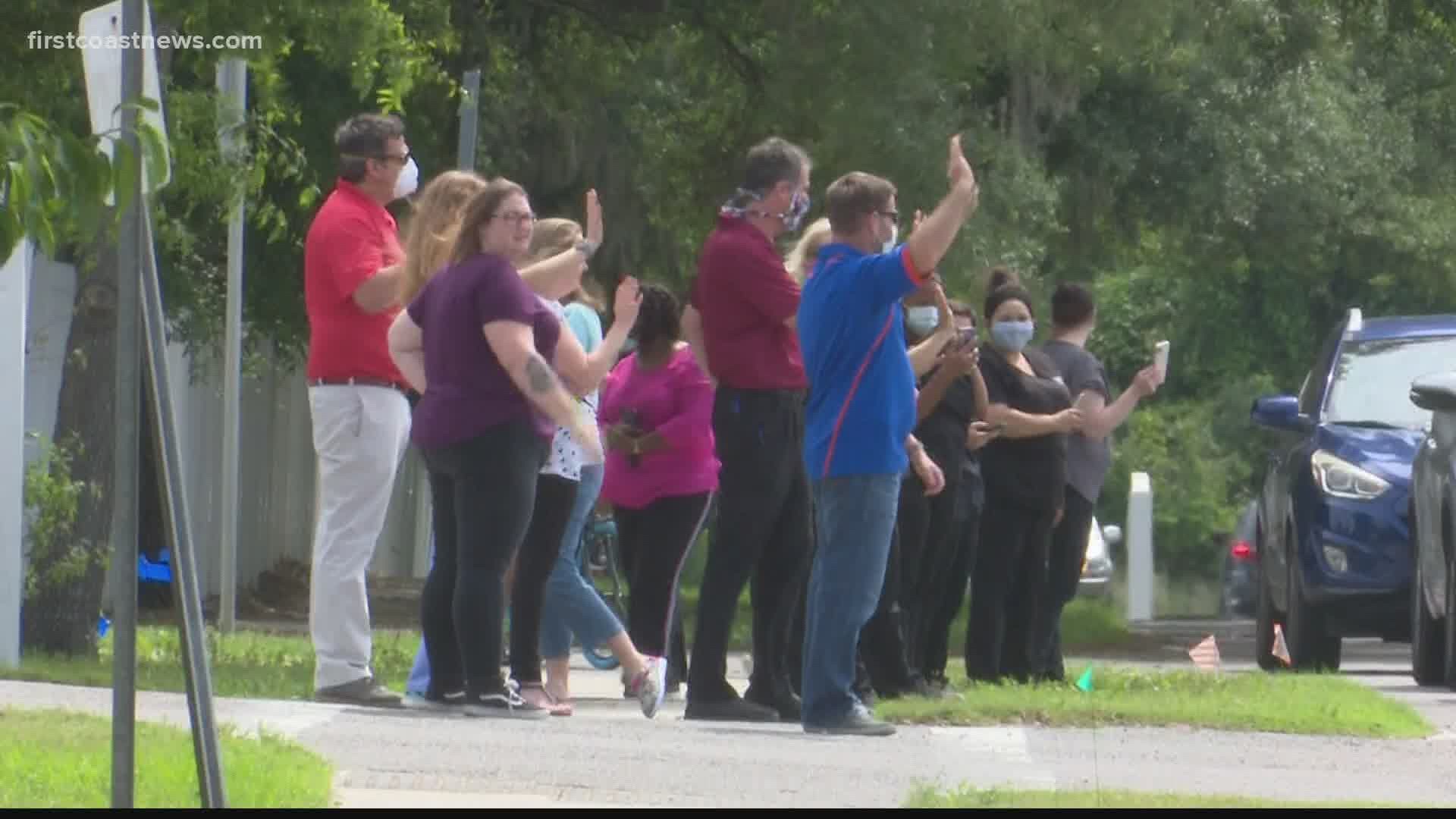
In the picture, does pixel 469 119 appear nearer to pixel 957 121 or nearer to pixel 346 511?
pixel 346 511

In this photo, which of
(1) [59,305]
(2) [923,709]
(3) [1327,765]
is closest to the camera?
(3) [1327,765]

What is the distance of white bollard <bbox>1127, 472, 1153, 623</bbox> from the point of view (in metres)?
26.4

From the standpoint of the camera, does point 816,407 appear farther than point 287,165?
No

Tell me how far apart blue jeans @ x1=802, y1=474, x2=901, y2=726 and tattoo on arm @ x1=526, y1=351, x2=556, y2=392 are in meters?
0.87

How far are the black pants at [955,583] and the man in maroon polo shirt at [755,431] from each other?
1.65m

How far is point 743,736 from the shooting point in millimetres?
9695

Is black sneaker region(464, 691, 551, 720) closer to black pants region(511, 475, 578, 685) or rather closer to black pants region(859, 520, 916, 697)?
black pants region(511, 475, 578, 685)

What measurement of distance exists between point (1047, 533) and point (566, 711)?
8.44 feet

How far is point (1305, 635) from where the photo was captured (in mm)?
15633

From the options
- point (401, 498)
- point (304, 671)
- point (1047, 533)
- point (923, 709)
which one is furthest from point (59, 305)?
point (401, 498)

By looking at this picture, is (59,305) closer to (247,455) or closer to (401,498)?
(247,455)

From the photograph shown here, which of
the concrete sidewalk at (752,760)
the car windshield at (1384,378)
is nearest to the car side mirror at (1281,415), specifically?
the car windshield at (1384,378)

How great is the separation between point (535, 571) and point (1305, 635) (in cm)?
607

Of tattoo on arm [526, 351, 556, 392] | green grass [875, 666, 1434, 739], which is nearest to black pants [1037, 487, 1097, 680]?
green grass [875, 666, 1434, 739]
